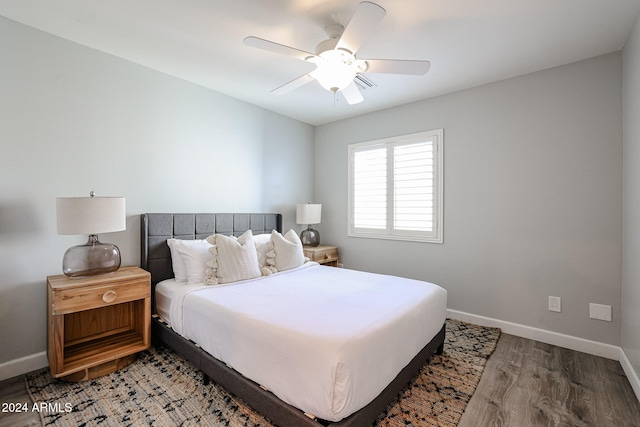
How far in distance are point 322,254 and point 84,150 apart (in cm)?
282

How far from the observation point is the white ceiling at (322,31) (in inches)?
76.6

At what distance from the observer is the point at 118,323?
8.66 feet

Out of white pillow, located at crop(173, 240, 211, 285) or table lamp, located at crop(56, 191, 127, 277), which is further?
white pillow, located at crop(173, 240, 211, 285)

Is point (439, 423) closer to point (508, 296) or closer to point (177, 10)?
point (508, 296)

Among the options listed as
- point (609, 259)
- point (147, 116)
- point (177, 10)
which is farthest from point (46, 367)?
point (609, 259)

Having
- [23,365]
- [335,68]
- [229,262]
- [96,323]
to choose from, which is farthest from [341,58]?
[23,365]

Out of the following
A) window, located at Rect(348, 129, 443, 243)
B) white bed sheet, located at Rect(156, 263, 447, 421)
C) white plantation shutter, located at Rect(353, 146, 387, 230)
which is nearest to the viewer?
white bed sheet, located at Rect(156, 263, 447, 421)

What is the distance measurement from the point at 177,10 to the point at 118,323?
2669mm

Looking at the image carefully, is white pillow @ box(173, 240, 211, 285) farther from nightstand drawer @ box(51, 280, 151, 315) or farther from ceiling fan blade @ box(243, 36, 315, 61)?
ceiling fan blade @ box(243, 36, 315, 61)

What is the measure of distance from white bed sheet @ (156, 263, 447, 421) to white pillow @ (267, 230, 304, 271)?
0.38 metres

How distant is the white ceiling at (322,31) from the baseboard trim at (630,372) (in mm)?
2560

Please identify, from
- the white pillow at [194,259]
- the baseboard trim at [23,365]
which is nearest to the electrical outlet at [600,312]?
the white pillow at [194,259]

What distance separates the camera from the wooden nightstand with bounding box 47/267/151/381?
1.99 meters

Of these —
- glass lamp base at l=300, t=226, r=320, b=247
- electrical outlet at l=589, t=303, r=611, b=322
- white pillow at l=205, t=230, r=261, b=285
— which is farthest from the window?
white pillow at l=205, t=230, r=261, b=285
